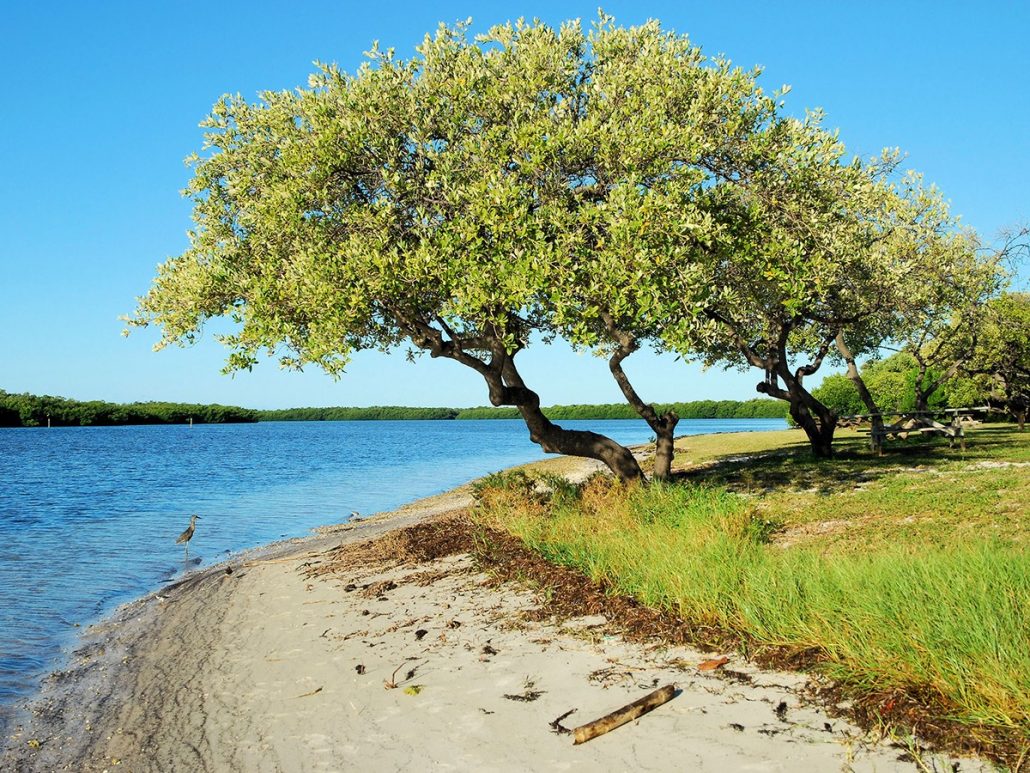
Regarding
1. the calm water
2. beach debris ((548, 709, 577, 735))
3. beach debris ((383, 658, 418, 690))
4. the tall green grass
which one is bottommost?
the calm water

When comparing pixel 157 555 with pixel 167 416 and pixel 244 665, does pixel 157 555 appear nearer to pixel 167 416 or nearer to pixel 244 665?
pixel 244 665

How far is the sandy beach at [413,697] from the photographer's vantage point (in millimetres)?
6520

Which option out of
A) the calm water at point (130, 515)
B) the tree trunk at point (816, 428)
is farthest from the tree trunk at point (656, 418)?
the calm water at point (130, 515)

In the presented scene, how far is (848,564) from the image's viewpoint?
9.33m

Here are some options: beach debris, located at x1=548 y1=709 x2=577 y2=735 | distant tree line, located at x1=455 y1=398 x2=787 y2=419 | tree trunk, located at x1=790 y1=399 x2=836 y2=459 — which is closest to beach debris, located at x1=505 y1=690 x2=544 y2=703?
beach debris, located at x1=548 y1=709 x2=577 y2=735

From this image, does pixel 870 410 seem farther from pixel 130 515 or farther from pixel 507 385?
pixel 130 515

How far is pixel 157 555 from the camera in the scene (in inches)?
832

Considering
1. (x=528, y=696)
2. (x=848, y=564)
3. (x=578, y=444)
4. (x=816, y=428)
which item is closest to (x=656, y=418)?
(x=578, y=444)

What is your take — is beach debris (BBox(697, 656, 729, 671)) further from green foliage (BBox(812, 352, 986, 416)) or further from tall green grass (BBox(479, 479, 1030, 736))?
green foliage (BBox(812, 352, 986, 416))

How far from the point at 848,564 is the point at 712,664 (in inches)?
97.4

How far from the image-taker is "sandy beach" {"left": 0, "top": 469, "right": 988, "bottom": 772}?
6.52 metres

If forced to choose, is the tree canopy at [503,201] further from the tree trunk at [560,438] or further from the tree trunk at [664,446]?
the tree trunk at [664,446]

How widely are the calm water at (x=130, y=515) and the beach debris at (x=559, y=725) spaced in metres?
6.93

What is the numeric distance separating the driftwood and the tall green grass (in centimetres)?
164
